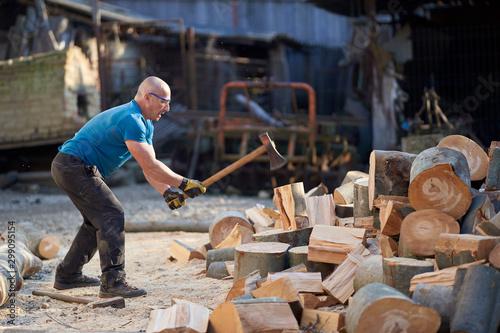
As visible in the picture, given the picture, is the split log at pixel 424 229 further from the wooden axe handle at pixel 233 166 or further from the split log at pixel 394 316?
the wooden axe handle at pixel 233 166

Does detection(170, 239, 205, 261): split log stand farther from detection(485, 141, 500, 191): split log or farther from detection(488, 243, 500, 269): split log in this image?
detection(488, 243, 500, 269): split log

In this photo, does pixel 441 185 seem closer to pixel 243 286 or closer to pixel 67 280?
pixel 243 286

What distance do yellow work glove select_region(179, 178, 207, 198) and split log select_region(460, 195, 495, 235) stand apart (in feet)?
5.62

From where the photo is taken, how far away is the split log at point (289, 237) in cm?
380

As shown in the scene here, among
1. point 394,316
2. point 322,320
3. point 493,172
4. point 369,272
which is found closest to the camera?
point 394,316

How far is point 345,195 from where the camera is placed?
437 centimetres

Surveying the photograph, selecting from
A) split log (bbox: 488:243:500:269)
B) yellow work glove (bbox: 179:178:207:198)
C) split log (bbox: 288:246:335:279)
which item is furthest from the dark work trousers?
split log (bbox: 488:243:500:269)

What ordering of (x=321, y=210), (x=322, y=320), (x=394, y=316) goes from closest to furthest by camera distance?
(x=394, y=316)
(x=322, y=320)
(x=321, y=210)

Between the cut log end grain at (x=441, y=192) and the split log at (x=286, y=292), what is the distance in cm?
83

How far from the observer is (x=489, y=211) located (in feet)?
10.1

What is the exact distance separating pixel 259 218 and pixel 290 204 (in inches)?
28.1

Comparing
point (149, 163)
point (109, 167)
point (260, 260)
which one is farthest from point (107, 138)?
point (260, 260)

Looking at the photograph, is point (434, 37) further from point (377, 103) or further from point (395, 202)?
point (395, 202)

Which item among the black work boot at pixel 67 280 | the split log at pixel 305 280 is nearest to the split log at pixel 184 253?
the black work boot at pixel 67 280
